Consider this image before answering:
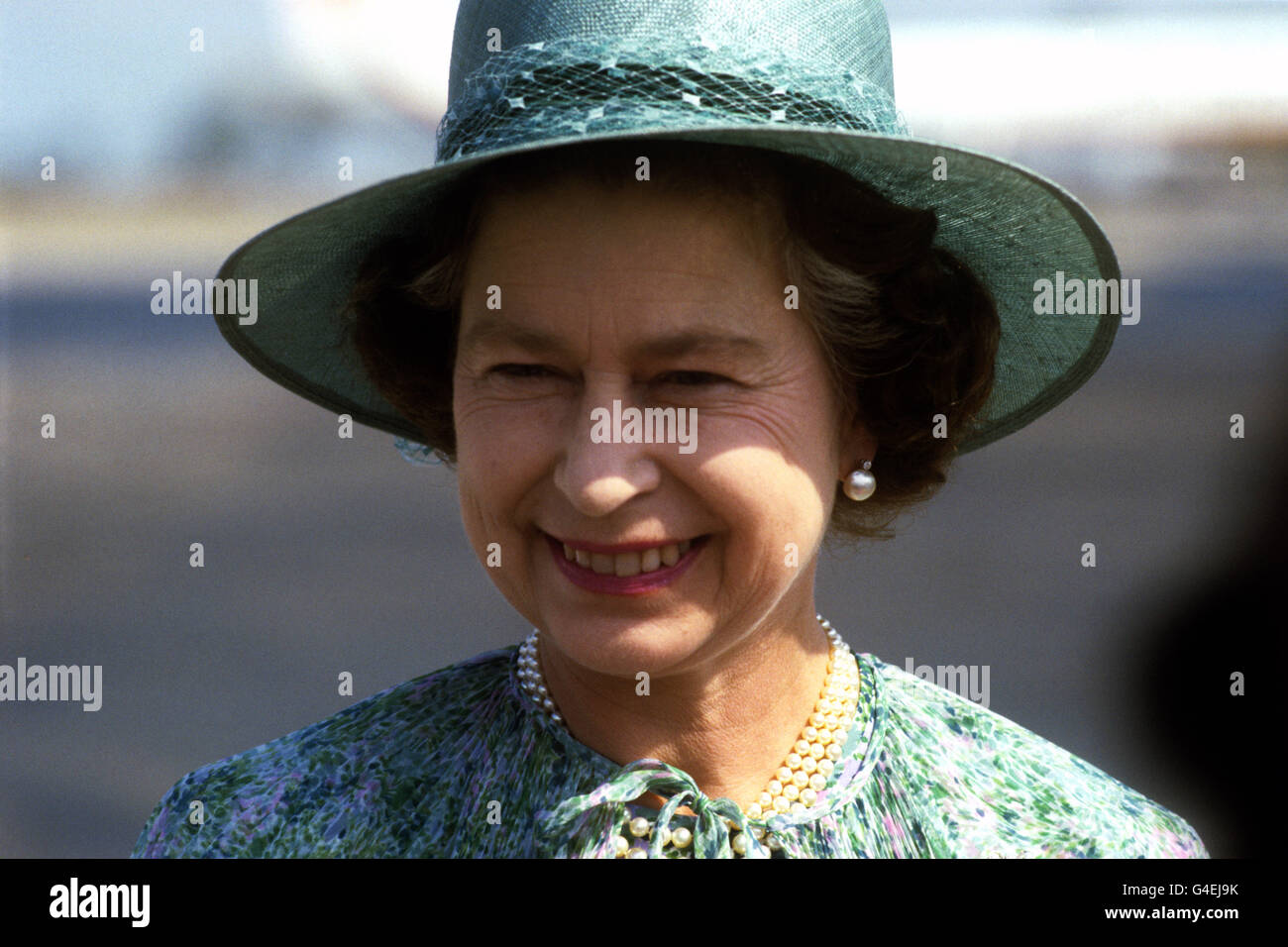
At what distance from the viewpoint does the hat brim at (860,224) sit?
6.31ft

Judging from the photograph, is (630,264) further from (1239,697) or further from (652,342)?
(1239,697)

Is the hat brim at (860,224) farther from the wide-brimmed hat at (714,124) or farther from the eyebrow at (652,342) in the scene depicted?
the eyebrow at (652,342)

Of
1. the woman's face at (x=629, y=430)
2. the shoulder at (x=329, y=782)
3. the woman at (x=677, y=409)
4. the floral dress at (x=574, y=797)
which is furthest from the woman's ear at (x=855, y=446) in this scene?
the shoulder at (x=329, y=782)

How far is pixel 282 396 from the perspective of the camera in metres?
15.0

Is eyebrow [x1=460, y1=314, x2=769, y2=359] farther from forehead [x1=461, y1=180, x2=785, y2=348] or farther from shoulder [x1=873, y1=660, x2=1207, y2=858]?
shoulder [x1=873, y1=660, x2=1207, y2=858]

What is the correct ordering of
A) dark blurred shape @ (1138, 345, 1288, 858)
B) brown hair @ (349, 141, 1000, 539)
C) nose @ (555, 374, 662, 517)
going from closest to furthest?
1. nose @ (555, 374, 662, 517)
2. brown hair @ (349, 141, 1000, 539)
3. dark blurred shape @ (1138, 345, 1288, 858)

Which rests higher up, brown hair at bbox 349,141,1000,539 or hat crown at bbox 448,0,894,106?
hat crown at bbox 448,0,894,106

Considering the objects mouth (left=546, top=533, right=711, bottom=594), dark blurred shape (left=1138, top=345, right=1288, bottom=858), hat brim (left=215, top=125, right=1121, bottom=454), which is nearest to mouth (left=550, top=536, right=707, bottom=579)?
mouth (left=546, top=533, right=711, bottom=594)

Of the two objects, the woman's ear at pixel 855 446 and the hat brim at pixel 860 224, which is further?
the woman's ear at pixel 855 446

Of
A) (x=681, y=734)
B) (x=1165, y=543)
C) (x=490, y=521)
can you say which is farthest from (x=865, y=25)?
(x=1165, y=543)

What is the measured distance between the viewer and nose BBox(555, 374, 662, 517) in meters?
1.84

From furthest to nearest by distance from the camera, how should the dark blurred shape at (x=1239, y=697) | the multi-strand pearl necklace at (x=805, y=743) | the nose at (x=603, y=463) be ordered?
1. the dark blurred shape at (x=1239, y=697)
2. the multi-strand pearl necklace at (x=805, y=743)
3. the nose at (x=603, y=463)

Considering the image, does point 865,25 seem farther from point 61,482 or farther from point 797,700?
point 61,482

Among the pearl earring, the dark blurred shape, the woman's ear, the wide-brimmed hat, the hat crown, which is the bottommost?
the dark blurred shape
